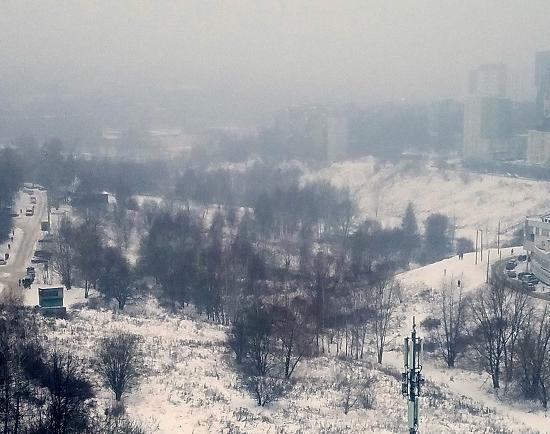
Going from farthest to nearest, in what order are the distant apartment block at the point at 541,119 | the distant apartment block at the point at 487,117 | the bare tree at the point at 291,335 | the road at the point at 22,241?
the distant apartment block at the point at 487,117 → the distant apartment block at the point at 541,119 → the road at the point at 22,241 → the bare tree at the point at 291,335

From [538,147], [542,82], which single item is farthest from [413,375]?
[542,82]

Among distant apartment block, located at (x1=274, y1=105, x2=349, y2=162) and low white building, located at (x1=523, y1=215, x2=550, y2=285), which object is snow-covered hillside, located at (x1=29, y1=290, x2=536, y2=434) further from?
distant apartment block, located at (x1=274, y1=105, x2=349, y2=162)

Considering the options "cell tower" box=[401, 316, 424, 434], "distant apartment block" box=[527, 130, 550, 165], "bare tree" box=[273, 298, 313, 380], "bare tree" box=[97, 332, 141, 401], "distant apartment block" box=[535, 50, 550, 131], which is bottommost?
"bare tree" box=[273, 298, 313, 380]

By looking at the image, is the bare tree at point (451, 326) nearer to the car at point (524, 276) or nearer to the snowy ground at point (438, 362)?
the snowy ground at point (438, 362)

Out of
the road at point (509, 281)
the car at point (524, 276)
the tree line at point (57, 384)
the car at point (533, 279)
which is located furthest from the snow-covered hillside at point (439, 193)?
the tree line at point (57, 384)

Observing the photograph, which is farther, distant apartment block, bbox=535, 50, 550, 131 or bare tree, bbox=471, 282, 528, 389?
distant apartment block, bbox=535, 50, 550, 131

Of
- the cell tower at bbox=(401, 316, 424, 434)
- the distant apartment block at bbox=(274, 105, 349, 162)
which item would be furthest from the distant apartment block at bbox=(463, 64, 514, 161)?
the cell tower at bbox=(401, 316, 424, 434)

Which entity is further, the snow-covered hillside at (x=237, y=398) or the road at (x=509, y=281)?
the road at (x=509, y=281)
